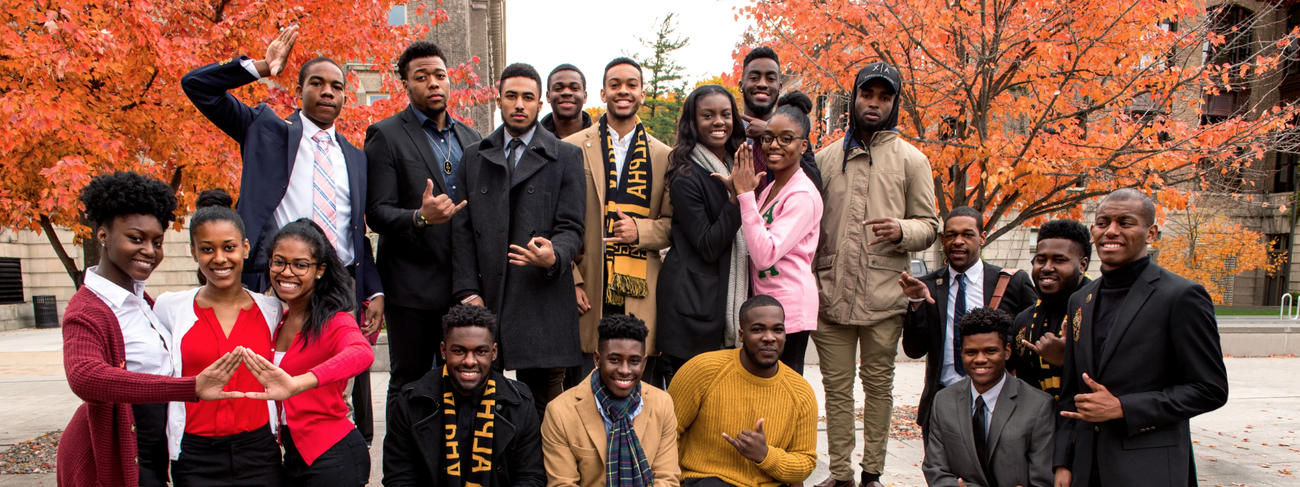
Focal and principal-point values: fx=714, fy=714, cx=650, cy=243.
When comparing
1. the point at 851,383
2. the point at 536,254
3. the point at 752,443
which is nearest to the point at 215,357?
the point at 536,254

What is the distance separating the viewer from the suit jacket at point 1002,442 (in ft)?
10.9

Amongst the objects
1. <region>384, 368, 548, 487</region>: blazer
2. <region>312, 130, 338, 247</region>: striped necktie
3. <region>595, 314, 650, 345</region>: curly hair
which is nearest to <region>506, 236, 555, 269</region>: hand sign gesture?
<region>595, 314, 650, 345</region>: curly hair

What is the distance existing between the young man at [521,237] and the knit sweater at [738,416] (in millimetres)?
634

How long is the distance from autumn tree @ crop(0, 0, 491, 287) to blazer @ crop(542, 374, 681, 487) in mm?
3810

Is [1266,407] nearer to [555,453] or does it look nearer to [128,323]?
[555,453]

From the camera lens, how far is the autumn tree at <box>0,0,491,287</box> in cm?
463

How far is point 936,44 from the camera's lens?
6348mm

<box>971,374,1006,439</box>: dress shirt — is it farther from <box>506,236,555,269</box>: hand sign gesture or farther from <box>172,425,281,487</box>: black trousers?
<box>172,425,281,487</box>: black trousers

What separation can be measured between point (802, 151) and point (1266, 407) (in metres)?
7.46

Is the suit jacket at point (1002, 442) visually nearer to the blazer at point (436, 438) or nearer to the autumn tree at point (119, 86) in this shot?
the blazer at point (436, 438)

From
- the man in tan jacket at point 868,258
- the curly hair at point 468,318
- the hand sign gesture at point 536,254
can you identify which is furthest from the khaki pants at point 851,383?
the curly hair at point 468,318

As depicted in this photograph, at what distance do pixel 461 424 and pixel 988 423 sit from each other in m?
2.50

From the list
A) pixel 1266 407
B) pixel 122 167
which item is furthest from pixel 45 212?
pixel 1266 407

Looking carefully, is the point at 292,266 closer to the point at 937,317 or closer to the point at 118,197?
the point at 118,197
